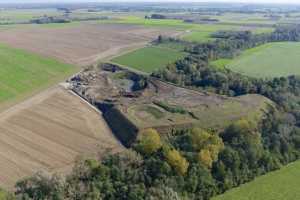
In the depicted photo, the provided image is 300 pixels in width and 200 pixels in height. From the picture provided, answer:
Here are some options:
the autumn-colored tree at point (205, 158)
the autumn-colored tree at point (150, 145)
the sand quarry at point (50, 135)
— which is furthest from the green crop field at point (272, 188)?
the sand quarry at point (50, 135)

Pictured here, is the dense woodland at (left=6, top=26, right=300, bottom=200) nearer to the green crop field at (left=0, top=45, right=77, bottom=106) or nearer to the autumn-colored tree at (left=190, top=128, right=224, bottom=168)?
the autumn-colored tree at (left=190, top=128, right=224, bottom=168)

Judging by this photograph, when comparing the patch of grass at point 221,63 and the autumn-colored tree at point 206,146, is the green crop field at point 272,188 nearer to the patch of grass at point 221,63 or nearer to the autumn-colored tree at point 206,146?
the autumn-colored tree at point 206,146

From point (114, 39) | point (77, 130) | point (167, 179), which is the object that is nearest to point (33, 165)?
point (77, 130)

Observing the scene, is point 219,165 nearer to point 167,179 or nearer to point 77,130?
point 167,179

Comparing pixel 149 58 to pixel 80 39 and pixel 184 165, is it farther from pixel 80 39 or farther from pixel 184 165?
pixel 184 165

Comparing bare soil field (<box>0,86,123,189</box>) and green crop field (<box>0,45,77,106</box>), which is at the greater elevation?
green crop field (<box>0,45,77,106</box>)

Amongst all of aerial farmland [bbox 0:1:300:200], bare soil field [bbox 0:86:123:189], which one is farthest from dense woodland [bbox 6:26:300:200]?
bare soil field [bbox 0:86:123:189]

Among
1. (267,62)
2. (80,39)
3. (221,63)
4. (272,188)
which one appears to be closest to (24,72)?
(221,63)
